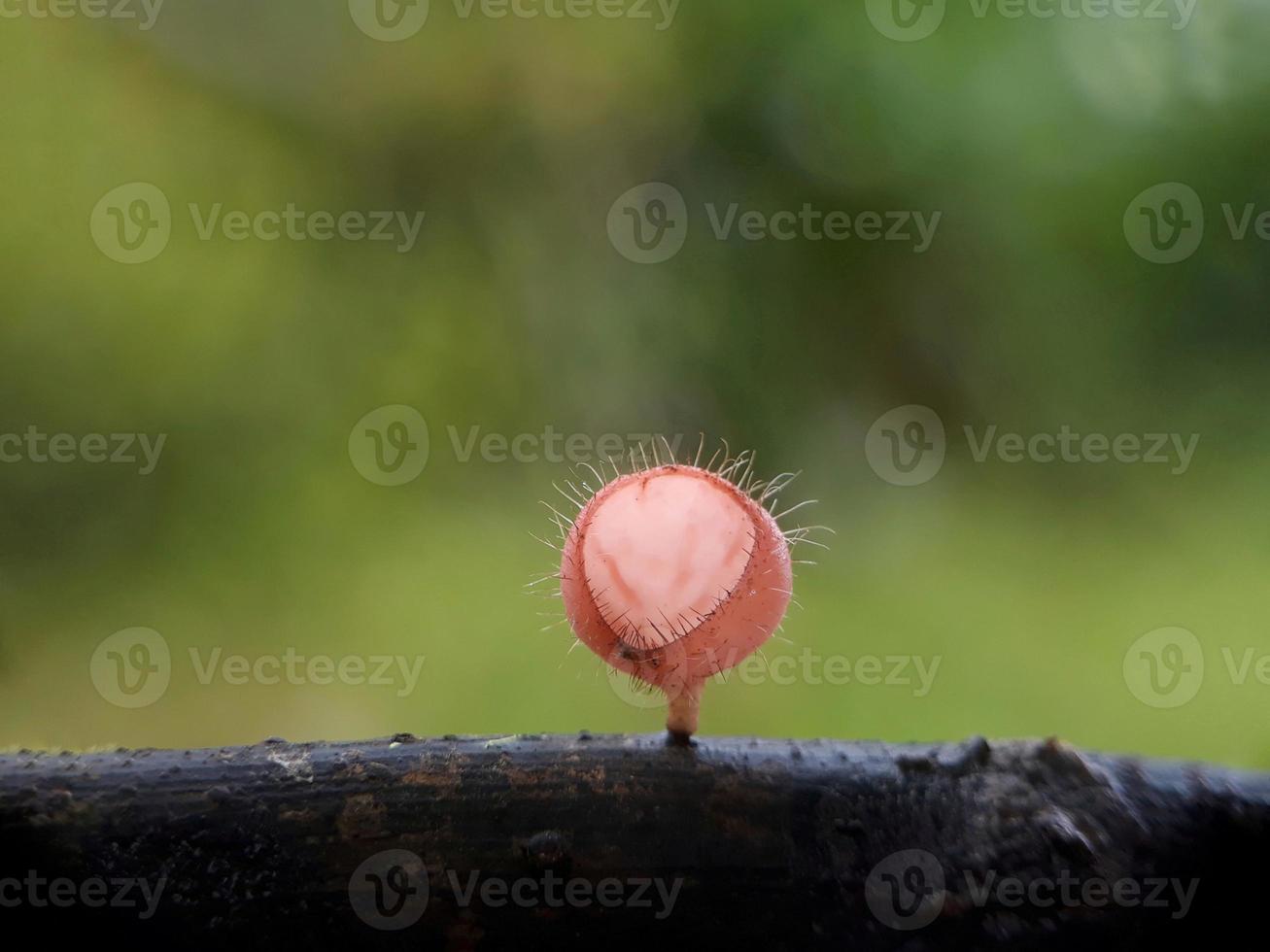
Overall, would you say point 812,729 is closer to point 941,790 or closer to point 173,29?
point 941,790

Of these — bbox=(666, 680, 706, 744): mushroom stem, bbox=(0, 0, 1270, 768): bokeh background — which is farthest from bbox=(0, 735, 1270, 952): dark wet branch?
bbox=(0, 0, 1270, 768): bokeh background

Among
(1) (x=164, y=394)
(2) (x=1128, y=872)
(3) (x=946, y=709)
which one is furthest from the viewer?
(1) (x=164, y=394)

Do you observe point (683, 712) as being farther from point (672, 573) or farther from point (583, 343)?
point (583, 343)

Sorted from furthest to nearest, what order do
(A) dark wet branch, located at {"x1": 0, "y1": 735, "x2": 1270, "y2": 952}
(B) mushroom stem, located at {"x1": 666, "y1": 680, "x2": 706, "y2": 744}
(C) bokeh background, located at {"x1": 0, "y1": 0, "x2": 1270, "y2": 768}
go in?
(C) bokeh background, located at {"x1": 0, "y1": 0, "x2": 1270, "y2": 768} → (B) mushroom stem, located at {"x1": 666, "y1": 680, "x2": 706, "y2": 744} → (A) dark wet branch, located at {"x1": 0, "y1": 735, "x2": 1270, "y2": 952}

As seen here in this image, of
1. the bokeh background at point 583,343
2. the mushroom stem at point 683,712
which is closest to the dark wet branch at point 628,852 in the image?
the mushroom stem at point 683,712

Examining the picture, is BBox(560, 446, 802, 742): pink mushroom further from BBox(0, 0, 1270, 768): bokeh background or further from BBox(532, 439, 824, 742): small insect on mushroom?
BBox(0, 0, 1270, 768): bokeh background


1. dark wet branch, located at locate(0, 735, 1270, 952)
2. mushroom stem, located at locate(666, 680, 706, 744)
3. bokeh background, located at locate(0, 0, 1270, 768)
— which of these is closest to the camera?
dark wet branch, located at locate(0, 735, 1270, 952)

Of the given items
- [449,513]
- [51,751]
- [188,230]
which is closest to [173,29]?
[188,230]

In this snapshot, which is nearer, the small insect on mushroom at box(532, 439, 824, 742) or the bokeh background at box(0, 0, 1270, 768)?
the small insect on mushroom at box(532, 439, 824, 742)
